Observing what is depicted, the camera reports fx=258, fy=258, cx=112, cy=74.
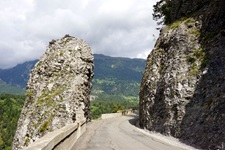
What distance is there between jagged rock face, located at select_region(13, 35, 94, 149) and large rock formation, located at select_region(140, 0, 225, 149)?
34.2 ft

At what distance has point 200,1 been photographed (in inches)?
1464

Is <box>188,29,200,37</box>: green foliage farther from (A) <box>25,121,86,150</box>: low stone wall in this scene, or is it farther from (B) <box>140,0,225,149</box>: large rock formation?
(A) <box>25,121,86,150</box>: low stone wall

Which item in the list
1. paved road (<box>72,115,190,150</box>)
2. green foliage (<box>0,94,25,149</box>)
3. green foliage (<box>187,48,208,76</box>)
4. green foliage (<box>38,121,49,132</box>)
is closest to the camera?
paved road (<box>72,115,190,150</box>)

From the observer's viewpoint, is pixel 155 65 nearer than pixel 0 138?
Yes

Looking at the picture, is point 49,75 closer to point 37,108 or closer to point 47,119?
point 37,108

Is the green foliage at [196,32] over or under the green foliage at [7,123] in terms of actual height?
over

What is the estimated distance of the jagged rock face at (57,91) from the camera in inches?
1439

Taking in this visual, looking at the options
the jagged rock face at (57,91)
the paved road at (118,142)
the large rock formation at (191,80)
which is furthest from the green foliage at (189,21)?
the jagged rock face at (57,91)

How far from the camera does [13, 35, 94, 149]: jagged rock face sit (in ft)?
120

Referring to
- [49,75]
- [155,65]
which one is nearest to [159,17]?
[155,65]

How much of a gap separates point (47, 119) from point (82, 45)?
18336 mm

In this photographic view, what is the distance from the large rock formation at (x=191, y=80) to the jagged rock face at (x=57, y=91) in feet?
34.2

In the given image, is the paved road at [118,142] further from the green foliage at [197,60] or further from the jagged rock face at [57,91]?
the jagged rock face at [57,91]

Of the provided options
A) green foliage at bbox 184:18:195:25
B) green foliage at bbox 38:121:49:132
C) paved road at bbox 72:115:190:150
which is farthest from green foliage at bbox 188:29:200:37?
green foliage at bbox 38:121:49:132
